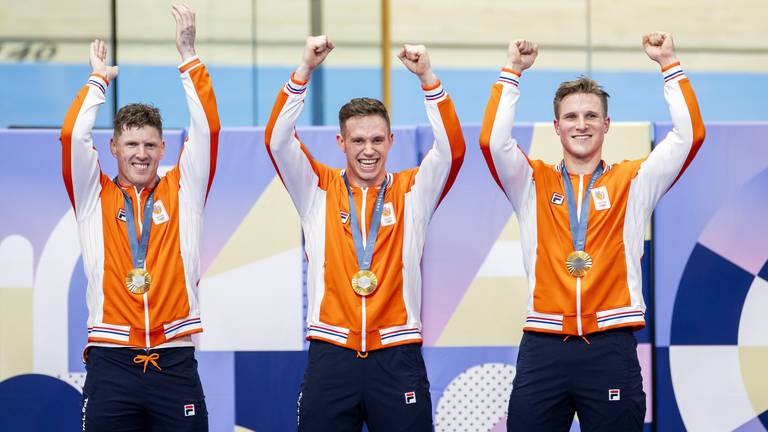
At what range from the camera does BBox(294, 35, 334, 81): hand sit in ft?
12.8

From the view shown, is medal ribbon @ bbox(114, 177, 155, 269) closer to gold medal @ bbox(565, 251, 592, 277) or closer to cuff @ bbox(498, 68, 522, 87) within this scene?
cuff @ bbox(498, 68, 522, 87)

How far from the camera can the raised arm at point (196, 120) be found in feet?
13.2

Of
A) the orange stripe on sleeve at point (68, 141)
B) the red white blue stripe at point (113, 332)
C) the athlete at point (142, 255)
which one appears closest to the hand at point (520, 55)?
the athlete at point (142, 255)

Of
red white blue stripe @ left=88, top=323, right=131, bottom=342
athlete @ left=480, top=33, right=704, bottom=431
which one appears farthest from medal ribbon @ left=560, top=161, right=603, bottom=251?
red white blue stripe @ left=88, top=323, right=131, bottom=342

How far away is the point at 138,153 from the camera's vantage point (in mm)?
4047

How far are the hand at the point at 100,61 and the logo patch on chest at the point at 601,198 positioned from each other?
6.86 ft

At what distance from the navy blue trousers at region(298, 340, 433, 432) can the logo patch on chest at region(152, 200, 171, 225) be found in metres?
0.86

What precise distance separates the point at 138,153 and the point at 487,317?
218 cm

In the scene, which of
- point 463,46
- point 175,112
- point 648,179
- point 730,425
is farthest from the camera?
point 463,46

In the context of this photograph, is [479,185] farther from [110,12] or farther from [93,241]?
[110,12]

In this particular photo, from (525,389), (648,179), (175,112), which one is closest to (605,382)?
(525,389)

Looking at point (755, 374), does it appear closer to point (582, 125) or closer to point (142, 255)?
point (582, 125)

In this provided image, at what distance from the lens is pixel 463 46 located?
25.4 feet

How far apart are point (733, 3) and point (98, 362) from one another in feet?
19.8
